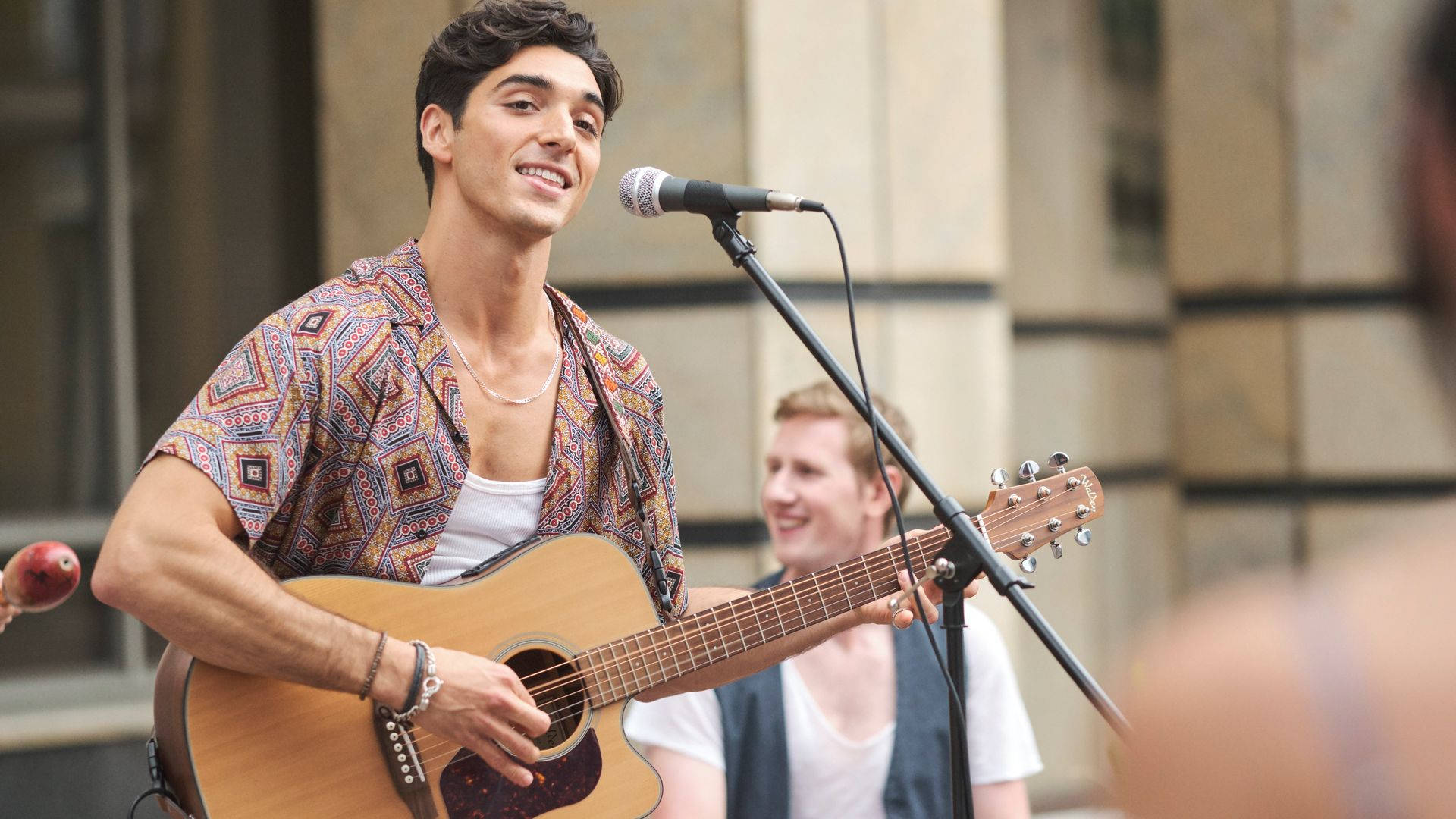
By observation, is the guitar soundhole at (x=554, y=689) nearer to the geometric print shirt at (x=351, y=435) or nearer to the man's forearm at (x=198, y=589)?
the geometric print shirt at (x=351, y=435)

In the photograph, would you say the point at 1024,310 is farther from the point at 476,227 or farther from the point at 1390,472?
the point at 476,227

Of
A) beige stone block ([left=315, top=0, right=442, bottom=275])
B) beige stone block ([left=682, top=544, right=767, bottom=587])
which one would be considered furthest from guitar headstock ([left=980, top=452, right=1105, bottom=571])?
beige stone block ([left=315, top=0, right=442, bottom=275])

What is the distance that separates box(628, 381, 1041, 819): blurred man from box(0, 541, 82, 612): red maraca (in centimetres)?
128

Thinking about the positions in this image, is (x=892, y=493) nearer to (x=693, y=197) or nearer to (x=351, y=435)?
(x=693, y=197)

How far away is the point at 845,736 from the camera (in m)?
2.90

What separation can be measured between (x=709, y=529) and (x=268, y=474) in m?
1.72

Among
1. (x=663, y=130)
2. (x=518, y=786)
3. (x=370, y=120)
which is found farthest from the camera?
(x=370, y=120)

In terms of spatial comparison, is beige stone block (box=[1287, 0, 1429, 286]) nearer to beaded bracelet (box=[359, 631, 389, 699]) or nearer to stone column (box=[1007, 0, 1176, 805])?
stone column (box=[1007, 0, 1176, 805])

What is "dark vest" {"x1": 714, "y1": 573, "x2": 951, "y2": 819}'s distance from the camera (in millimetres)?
2820

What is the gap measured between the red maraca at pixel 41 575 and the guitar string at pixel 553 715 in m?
0.58

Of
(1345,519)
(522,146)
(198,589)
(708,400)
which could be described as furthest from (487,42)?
(1345,519)

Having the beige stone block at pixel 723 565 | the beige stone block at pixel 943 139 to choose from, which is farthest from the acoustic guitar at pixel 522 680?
the beige stone block at pixel 943 139

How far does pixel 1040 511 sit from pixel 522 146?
1064mm

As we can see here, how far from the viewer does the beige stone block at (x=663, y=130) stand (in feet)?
12.0
